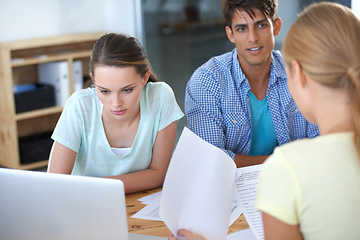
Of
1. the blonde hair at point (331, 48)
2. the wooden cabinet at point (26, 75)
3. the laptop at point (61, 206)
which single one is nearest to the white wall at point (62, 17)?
the wooden cabinet at point (26, 75)

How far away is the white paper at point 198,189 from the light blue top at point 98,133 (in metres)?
0.59

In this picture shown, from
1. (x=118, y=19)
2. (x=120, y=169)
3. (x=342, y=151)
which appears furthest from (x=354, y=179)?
(x=118, y=19)

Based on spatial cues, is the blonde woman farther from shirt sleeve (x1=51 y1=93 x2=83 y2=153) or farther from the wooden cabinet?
the wooden cabinet

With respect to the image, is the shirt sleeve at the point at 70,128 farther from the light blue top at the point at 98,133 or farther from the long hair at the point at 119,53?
the long hair at the point at 119,53

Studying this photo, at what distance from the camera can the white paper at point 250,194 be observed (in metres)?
1.39

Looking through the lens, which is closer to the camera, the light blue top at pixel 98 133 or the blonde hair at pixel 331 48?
the blonde hair at pixel 331 48

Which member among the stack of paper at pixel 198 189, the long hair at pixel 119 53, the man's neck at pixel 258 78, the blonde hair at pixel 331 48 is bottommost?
the stack of paper at pixel 198 189

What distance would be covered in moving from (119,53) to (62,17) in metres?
2.39

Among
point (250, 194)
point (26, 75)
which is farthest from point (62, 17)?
point (250, 194)

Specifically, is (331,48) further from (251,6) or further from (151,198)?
(251,6)

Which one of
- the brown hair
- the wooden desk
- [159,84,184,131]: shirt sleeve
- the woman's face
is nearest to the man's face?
the brown hair

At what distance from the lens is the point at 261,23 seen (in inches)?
79.9

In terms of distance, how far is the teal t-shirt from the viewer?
6.86ft

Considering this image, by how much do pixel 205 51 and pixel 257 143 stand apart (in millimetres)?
2141
